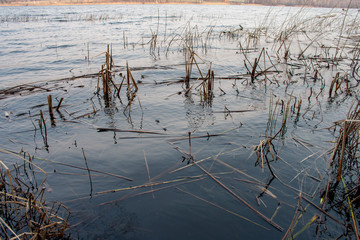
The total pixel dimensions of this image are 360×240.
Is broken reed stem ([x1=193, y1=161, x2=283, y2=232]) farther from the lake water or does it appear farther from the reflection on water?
the reflection on water

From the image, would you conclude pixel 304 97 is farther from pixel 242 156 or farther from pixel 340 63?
pixel 340 63

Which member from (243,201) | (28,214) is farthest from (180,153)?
(28,214)

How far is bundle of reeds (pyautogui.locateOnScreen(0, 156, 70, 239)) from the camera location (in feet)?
7.22

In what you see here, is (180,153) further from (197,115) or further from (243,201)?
(197,115)

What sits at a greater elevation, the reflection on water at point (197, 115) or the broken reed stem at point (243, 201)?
the reflection on water at point (197, 115)

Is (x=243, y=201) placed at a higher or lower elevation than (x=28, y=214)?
lower

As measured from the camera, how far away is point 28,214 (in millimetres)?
2305

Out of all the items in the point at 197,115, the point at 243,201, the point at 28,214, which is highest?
the point at 197,115

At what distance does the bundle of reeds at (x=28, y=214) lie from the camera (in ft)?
7.22

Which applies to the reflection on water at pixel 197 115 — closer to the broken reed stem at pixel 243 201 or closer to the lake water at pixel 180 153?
the lake water at pixel 180 153

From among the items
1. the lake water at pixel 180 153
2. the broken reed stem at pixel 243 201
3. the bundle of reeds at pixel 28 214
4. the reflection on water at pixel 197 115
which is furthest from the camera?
the reflection on water at pixel 197 115

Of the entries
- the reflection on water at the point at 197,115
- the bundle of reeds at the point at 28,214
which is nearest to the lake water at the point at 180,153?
the reflection on water at the point at 197,115

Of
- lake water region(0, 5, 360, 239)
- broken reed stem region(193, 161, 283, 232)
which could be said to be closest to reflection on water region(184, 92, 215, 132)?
lake water region(0, 5, 360, 239)

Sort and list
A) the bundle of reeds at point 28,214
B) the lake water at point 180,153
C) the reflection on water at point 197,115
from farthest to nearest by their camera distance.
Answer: the reflection on water at point 197,115
the lake water at point 180,153
the bundle of reeds at point 28,214
